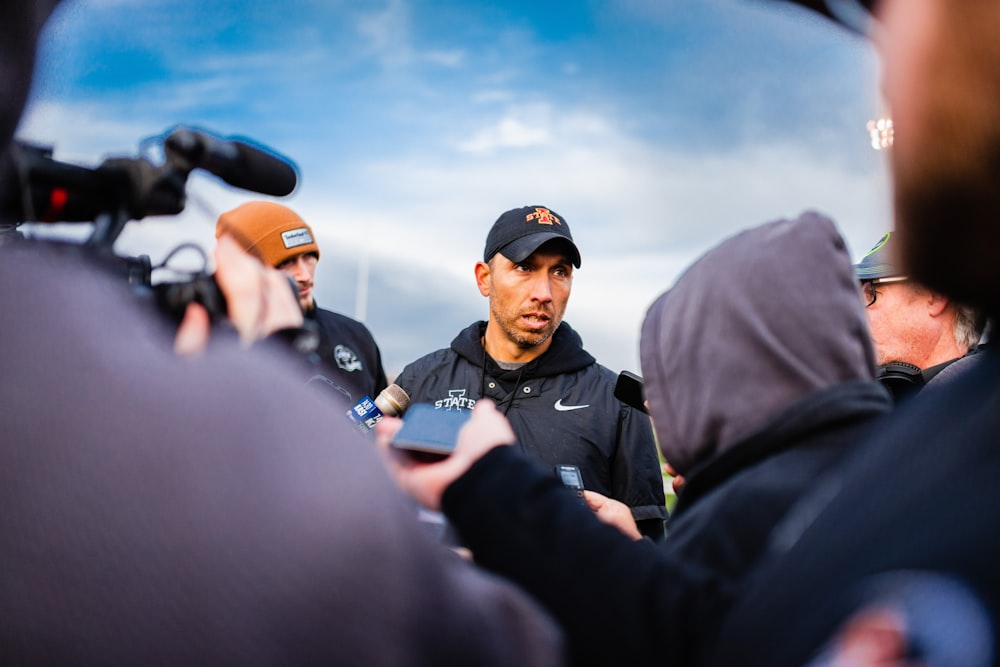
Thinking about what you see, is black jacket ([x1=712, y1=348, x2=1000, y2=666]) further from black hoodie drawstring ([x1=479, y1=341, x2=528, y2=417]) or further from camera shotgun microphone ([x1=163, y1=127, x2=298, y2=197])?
black hoodie drawstring ([x1=479, y1=341, x2=528, y2=417])

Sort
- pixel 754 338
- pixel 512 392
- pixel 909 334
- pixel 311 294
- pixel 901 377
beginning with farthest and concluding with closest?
pixel 311 294 < pixel 512 392 < pixel 909 334 < pixel 901 377 < pixel 754 338

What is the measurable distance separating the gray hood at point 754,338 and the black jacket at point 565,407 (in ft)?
6.48

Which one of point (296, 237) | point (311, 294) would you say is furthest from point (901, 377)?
point (311, 294)

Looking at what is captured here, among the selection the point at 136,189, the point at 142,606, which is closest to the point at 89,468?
the point at 142,606

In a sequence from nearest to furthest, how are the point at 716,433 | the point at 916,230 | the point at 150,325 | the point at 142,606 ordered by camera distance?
the point at 142,606, the point at 150,325, the point at 916,230, the point at 716,433

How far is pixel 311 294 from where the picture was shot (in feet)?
12.8

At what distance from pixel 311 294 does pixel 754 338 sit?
9.47 feet

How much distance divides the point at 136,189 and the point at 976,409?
1042mm

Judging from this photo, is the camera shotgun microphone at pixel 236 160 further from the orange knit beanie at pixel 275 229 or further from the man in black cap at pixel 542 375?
the man in black cap at pixel 542 375

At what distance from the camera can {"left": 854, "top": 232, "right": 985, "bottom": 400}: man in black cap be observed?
339 cm

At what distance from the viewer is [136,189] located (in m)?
0.98

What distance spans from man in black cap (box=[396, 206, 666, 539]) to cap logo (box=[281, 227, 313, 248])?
103cm

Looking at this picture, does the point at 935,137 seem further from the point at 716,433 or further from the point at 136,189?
the point at 136,189

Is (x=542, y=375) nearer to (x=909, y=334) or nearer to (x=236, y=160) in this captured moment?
(x=909, y=334)
